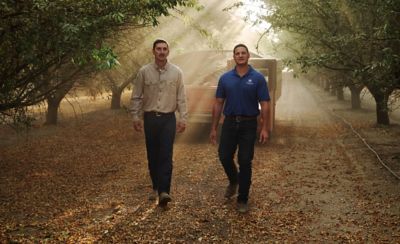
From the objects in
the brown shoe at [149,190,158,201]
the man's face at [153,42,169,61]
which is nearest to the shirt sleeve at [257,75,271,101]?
the man's face at [153,42,169,61]

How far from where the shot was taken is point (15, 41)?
5930mm

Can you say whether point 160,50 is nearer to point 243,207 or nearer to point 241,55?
point 241,55

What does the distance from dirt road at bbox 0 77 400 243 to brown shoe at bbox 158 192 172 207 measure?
0.37 feet

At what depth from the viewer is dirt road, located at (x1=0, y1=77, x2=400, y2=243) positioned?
518 cm

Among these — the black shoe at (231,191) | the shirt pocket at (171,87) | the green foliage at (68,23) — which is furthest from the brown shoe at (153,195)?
the green foliage at (68,23)

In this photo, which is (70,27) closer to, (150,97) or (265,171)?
(150,97)

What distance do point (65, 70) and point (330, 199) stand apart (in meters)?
6.96

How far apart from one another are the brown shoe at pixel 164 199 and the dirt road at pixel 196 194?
0.37 feet

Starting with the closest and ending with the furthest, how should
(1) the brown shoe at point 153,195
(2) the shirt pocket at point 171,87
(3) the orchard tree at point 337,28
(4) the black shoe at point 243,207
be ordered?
(4) the black shoe at point 243,207 < (2) the shirt pocket at point 171,87 < (1) the brown shoe at point 153,195 < (3) the orchard tree at point 337,28

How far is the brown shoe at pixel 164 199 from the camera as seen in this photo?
19.6ft

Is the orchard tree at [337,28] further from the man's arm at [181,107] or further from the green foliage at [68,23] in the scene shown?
the green foliage at [68,23]

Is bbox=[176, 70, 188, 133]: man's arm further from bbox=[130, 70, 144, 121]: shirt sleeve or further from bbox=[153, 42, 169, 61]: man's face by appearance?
bbox=[130, 70, 144, 121]: shirt sleeve

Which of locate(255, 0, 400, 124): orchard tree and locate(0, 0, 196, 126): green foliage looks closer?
locate(0, 0, 196, 126): green foliage

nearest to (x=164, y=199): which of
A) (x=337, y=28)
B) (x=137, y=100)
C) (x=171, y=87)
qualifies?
(x=137, y=100)
